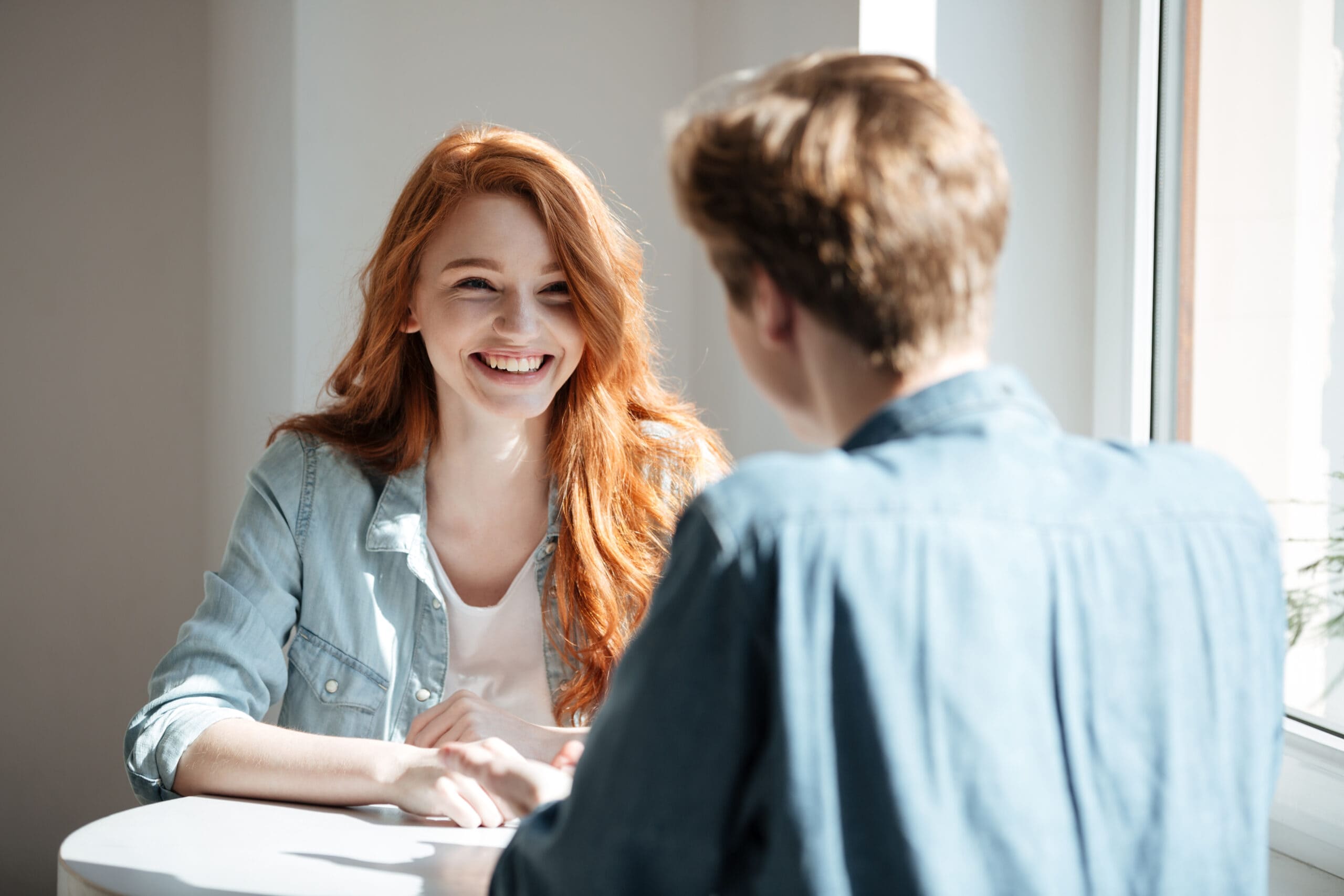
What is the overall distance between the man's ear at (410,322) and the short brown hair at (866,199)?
3.43 ft

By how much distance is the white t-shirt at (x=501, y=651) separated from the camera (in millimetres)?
1563

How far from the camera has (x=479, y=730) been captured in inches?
50.8

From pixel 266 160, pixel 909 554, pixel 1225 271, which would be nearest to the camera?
pixel 909 554

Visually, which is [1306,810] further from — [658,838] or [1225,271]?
[658,838]

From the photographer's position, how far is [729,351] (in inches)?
90.3

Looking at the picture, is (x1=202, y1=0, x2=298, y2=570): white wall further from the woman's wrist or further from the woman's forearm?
the woman's wrist

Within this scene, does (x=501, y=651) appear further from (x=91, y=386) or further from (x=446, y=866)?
(x=91, y=386)

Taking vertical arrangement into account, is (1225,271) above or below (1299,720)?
above

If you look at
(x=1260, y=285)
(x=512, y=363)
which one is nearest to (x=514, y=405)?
(x=512, y=363)

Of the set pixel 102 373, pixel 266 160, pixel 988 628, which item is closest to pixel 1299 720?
pixel 988 628

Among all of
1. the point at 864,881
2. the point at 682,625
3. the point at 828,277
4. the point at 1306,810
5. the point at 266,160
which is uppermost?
the point at 266,160

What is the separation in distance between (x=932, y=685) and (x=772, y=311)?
0.23 meters

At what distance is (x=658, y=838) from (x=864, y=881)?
11 cm

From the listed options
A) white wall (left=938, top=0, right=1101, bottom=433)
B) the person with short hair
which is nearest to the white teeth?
white wall (left=938, top=0, right=1101, bottom=433)
